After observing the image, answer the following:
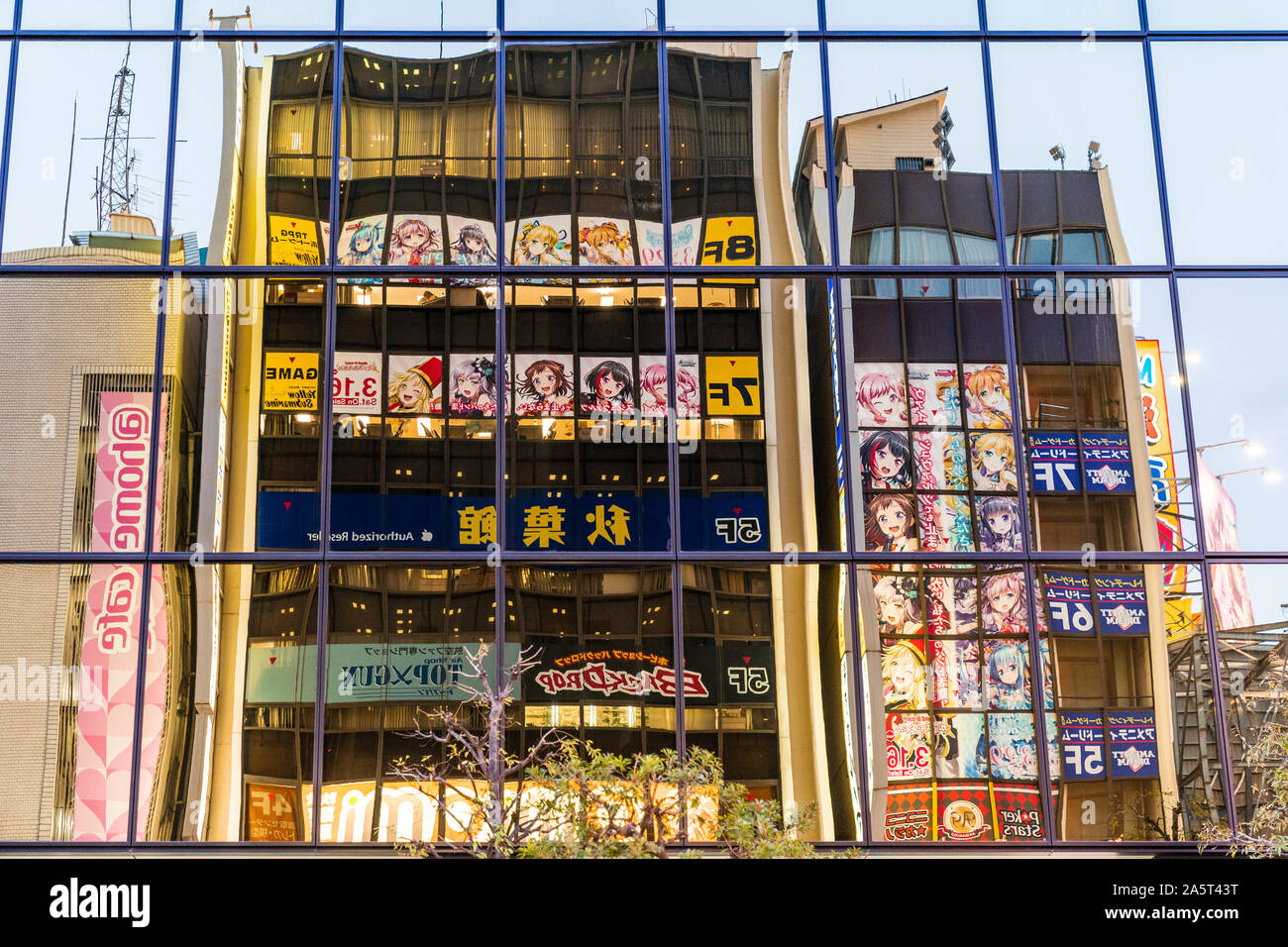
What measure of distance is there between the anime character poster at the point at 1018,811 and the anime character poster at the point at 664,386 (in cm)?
506

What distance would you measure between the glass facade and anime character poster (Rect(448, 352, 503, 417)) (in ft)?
0.14

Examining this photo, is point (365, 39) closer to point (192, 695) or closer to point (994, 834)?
point (192, 695)

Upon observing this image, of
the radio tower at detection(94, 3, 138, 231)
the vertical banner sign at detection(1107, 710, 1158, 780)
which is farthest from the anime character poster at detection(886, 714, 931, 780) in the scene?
the radio tower at detection(94, 3, 138, 231)

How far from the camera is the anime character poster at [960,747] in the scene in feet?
40.2

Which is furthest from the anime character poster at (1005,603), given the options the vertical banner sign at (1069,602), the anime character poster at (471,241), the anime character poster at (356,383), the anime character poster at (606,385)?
the anime character poster at (356,383)

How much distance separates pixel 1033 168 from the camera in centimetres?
1369

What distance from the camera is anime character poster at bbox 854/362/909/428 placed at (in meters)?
13.1

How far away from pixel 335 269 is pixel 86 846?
6.46 meters

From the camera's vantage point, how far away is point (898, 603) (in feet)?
41.5

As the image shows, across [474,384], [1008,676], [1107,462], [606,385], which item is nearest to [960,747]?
[1008,676]

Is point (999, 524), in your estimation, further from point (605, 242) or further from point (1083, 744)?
point (605, 242)

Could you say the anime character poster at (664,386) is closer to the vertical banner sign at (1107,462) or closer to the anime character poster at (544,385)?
the anime character poster at (544,385)
